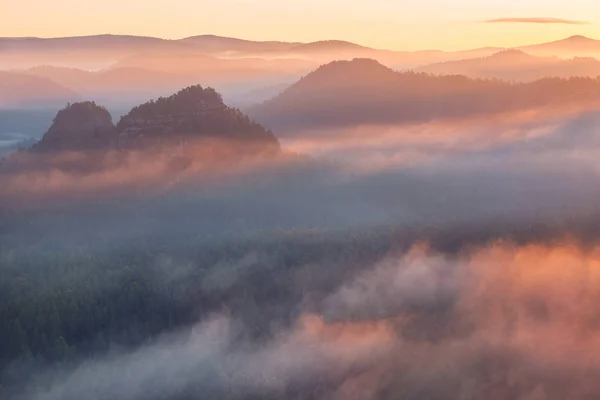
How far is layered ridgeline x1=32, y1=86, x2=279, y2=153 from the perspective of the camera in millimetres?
80312

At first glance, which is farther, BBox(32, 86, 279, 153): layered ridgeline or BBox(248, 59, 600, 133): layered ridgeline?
BBox(248, 59, 600, 133): layered ridgeline

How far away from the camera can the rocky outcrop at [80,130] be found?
79938 millimetres

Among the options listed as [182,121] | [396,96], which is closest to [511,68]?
[396,96]

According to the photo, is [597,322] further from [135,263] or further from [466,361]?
[135,263]

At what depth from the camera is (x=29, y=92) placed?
100562mm

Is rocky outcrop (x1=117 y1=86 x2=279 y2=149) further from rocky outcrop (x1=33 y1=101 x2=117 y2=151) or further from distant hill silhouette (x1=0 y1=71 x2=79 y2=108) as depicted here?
distant hill silhouette (x1=0 y1=71 x2=79 y2=108)

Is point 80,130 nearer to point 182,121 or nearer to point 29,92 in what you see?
point 182,121

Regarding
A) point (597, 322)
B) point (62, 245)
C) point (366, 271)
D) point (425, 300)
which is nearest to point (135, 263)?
point (62, 245)

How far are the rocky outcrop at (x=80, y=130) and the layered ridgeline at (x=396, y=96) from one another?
36.8 metres

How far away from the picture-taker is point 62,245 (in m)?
68.6

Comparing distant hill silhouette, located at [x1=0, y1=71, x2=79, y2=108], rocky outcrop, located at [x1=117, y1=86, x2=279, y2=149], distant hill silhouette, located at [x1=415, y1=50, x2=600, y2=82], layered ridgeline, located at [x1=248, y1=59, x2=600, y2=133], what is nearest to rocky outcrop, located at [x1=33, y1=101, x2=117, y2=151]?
rocky outcrop, located at [x1=117, y1=86, x2=279, y2=149]

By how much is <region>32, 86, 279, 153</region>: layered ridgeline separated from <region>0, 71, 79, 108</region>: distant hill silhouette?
17313 mm

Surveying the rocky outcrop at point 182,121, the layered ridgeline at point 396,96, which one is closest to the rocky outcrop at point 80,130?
the rocky outcrop at point 182,121

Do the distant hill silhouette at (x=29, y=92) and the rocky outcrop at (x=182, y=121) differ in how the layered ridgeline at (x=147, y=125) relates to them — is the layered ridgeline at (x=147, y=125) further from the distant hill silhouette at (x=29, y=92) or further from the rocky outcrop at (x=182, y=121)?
the distant hill silhouette at (x=29, y=92)
